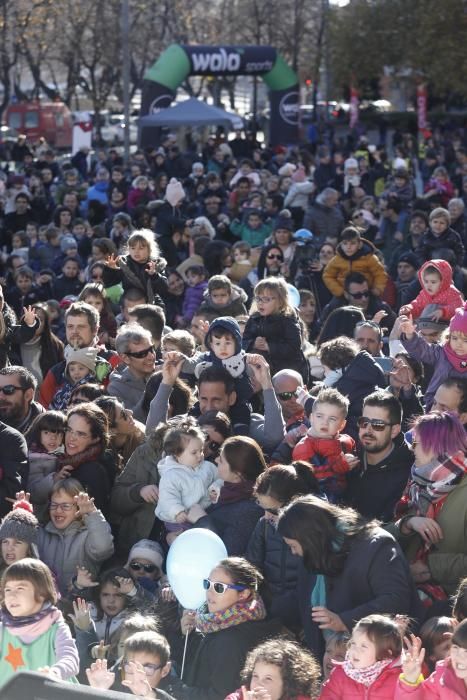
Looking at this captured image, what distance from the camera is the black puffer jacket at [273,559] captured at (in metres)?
5.53

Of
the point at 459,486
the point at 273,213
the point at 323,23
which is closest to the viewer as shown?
the point at 459,486

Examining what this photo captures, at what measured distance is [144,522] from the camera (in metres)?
6.49

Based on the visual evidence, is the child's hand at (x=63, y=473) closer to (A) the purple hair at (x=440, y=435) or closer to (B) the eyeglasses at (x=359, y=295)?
(A) the purple hair at (x=440, y=435)

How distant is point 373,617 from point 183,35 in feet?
155

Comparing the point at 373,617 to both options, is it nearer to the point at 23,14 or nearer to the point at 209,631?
the point at 209,631

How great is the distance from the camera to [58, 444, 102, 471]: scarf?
6.44m

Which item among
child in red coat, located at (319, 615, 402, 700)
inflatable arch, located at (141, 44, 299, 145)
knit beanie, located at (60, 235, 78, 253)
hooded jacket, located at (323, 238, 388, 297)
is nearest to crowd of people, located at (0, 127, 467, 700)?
child in red coat, located at (319, 615, 402, 700)

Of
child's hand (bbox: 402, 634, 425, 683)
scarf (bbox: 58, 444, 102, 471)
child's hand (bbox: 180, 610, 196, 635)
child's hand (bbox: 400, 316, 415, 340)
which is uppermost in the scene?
child's hand (bbox: 400, 316, 415, 340)

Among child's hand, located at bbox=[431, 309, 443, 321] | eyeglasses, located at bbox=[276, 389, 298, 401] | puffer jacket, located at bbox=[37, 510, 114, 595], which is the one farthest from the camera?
child's hand, located at bbox=[431, 309, 443, 321]

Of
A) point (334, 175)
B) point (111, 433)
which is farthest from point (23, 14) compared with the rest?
point (111, 433)

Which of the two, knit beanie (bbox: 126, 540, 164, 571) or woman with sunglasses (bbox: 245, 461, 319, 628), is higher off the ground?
woman with sunglasses (bbox: 245, 461, 319, 628)

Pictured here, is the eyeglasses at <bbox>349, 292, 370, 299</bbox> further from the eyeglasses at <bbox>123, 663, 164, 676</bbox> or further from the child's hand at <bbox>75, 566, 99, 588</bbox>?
the eyeglasses at <bbox>123, 663, 164, 676</bbox>

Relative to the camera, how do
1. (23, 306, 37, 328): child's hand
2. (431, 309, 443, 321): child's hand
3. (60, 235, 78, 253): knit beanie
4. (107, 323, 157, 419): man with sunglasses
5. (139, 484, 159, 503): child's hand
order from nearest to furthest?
(139, 484, 159, 503): child's hand, (107, 323, 157, 419): man with sunglasses, (431, 309, 443, 321): child's hand, (23, 306, 37, 328): child's hand, (60, 235, 78, 253): knit beanie

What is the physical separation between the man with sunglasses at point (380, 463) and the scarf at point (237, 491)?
18.4 inches
